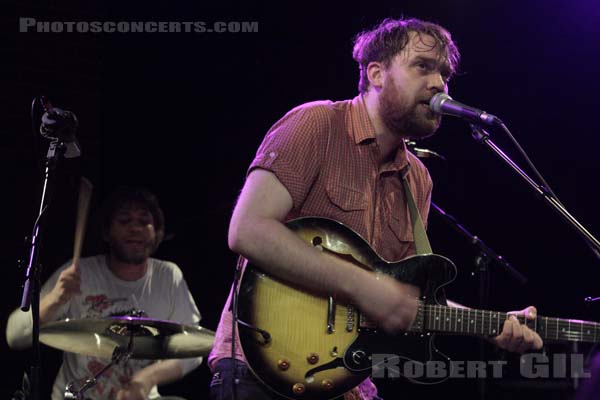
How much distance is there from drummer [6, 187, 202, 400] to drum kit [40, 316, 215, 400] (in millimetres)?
384

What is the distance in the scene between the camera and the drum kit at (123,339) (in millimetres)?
4184

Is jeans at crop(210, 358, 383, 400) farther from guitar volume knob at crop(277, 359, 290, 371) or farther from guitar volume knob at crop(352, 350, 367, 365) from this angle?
guitar volume knob at crop(352, 350, 367, 365)

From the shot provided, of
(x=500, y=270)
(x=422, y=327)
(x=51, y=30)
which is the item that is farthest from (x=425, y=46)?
(x=500, y=270)

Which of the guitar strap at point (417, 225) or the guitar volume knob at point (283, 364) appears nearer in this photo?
the guitar volume knob at point (283, 364)

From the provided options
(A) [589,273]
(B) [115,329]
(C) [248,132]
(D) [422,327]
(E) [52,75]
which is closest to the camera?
(D) [422,327]

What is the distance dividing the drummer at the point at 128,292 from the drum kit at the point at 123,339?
15.1 inches

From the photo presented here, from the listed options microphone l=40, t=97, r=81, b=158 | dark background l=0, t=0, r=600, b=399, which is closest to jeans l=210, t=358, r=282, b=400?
microphone l=40, t=97, r=81, b=158

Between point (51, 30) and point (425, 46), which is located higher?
point (51, 30)

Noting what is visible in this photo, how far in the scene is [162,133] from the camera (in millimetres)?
5484

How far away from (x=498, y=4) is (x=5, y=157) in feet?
12.9

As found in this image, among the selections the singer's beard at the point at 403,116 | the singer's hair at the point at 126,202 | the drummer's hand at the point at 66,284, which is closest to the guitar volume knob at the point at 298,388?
the singer's beard at the point at 403,116

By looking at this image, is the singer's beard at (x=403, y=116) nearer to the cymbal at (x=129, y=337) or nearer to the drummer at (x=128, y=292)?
the cymbal at (x=129, y=337)

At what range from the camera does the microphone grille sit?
3008 millimetres

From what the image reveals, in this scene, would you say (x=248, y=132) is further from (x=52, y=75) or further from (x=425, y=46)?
(x=425, y=46)
